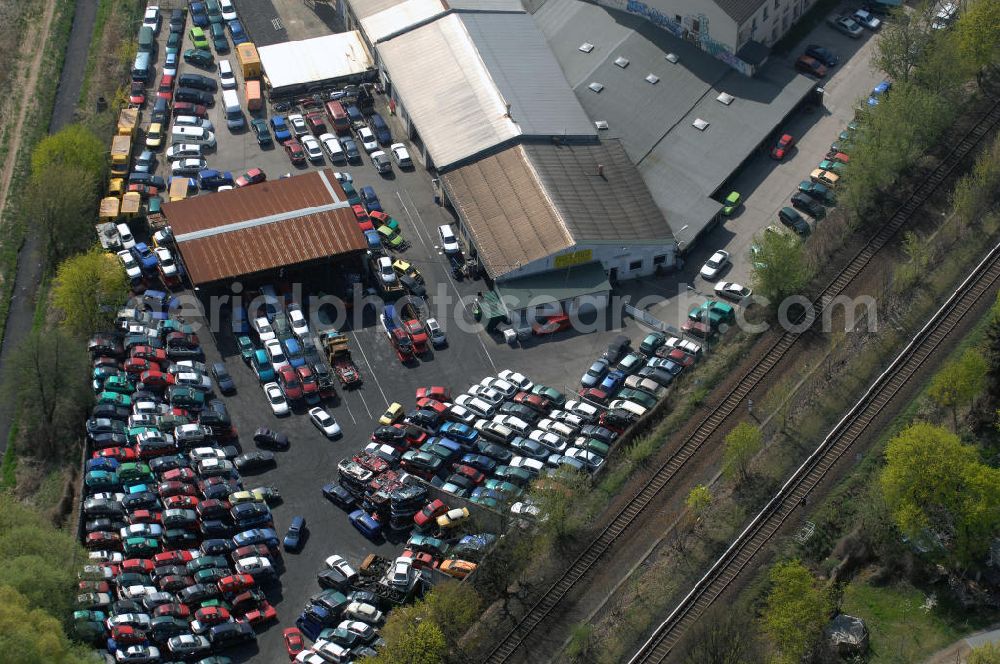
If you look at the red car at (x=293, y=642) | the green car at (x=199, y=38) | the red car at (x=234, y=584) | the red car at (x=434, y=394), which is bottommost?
the red car at (x=293, y=642)

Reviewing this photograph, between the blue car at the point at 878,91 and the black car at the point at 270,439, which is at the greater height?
the blue car at the point at 878,91

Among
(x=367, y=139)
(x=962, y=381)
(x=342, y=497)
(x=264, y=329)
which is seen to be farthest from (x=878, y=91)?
(x=342, y=497)

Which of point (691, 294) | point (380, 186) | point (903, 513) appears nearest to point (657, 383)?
point (691, 294)

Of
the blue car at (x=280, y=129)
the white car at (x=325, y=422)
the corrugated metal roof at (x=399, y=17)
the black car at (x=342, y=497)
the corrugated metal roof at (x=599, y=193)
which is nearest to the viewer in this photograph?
the black car at (x=342, y=497)

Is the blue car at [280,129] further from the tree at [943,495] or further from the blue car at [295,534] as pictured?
the tree at [943,495]

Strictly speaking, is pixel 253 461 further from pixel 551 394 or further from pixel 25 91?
pixel 25 91

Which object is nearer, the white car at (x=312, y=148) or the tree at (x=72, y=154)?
the tree at (x=72, y=154)

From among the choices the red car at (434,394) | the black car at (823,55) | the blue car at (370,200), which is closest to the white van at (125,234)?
the blue car at (370,200)

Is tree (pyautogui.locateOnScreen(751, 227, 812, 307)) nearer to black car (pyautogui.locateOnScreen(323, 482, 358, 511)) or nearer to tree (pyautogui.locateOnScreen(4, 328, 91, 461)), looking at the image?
black car (pyautogui.locateOnScreen(323, 482, 358, 511))
